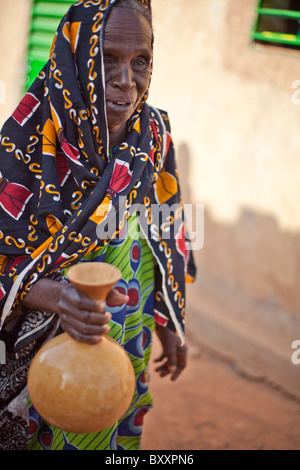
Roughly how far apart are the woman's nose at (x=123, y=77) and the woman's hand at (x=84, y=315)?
73cm

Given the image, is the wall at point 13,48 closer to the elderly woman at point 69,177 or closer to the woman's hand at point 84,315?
the elderly woman at point 69,177

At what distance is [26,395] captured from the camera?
1743 millimetres

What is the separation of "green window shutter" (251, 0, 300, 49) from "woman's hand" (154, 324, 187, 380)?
243cm

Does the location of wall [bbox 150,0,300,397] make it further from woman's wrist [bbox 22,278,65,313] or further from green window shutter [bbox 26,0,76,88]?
woman's wrist [bbox 22,278,65,313]

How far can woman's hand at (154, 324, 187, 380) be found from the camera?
218cm

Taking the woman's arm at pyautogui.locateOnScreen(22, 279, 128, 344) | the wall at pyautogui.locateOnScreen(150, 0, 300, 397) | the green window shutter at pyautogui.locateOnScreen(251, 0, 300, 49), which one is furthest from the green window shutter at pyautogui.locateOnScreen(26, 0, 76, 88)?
the woman's arm at pyautogui.locateOnScreen(22, 279, 128, 344)

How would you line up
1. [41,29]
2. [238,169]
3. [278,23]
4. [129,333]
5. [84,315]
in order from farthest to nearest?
[41,29] → [238,169] → [278,23] → [129,333] → [84,315]

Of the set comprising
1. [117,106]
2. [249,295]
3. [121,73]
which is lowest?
[249,295]

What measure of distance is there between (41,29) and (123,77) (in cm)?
420

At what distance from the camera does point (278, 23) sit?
3467mm

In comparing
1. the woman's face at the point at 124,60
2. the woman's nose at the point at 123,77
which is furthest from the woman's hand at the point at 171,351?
the woman's nose at the point at 123,77

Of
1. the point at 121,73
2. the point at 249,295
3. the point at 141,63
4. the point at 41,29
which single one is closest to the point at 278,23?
the point at 249,295

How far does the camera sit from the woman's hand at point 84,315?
1.24 meters

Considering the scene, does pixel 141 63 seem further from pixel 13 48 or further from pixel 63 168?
pixel 13 48
